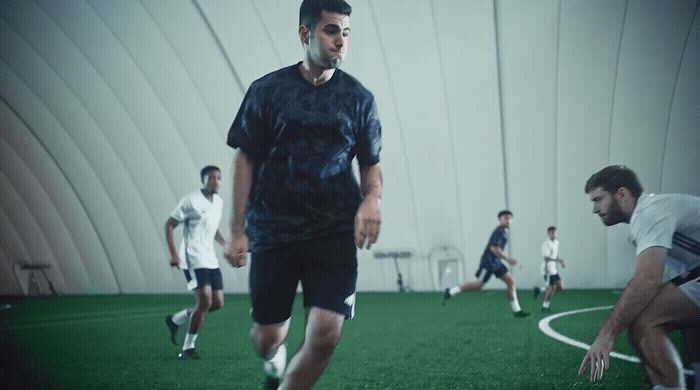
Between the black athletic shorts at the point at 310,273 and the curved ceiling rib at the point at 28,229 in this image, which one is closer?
the black athletic shorts at the point at 310,273

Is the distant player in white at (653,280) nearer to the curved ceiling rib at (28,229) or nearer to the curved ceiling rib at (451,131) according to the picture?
the curved ceiling rib at (451,131)

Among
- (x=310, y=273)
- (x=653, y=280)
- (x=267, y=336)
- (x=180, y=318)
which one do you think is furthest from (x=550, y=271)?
(x=310, y=273)

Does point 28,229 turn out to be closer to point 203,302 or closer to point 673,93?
point 203,302

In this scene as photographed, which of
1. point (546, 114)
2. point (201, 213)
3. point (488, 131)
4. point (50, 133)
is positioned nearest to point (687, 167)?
point (546, 114)

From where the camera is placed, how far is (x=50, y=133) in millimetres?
24891

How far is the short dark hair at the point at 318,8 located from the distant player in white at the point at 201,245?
4.76 metres

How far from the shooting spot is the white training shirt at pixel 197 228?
8.04m

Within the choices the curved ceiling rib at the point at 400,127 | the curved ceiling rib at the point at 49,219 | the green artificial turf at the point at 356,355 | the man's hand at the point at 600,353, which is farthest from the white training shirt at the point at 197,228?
the curved ceiling rib at the point at 49,219

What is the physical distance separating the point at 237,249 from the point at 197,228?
4982 millimetres

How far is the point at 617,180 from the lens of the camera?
410 cm

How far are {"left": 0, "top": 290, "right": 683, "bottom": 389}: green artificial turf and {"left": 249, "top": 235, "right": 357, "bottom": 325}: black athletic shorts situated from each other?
230 cm

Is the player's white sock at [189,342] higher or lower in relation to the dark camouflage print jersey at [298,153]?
lower

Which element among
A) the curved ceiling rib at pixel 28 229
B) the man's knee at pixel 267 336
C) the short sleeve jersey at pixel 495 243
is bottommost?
the curved ceiling rib at pixel 28 229

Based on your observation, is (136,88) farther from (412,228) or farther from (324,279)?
(324,279)
